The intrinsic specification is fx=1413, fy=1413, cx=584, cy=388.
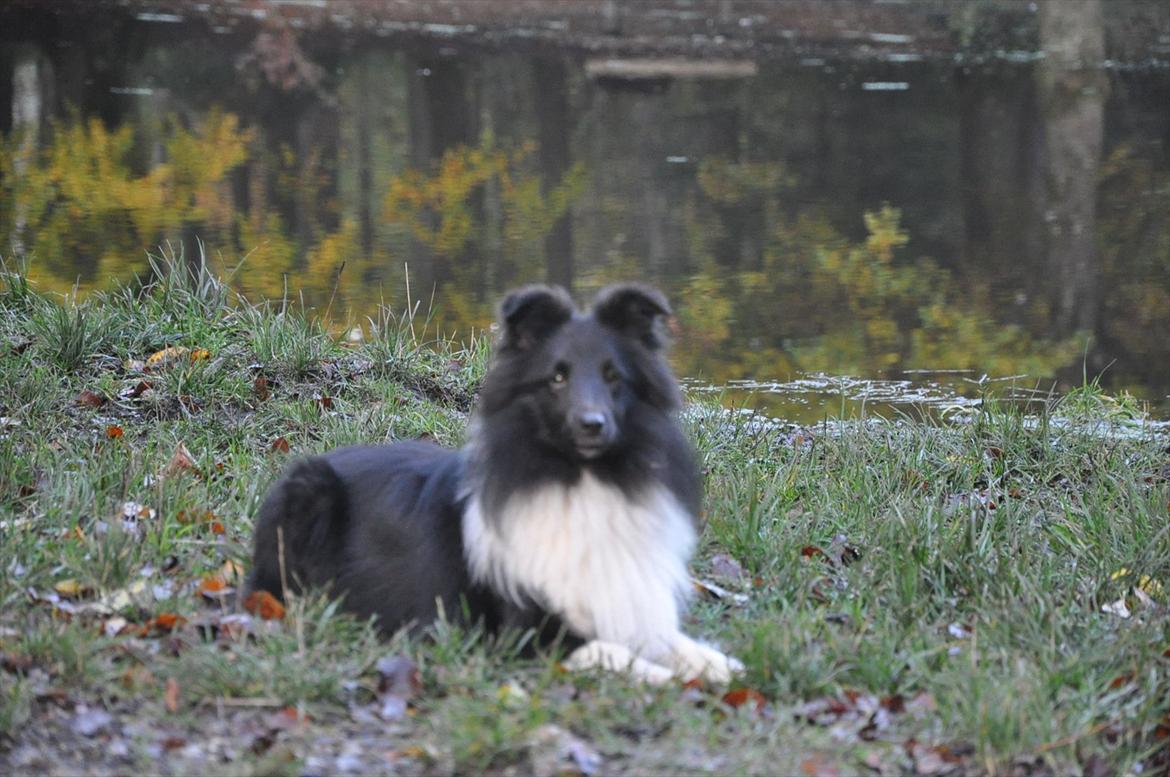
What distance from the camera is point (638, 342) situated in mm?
4883

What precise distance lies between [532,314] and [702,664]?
1341 mm

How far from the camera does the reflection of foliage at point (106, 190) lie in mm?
13523

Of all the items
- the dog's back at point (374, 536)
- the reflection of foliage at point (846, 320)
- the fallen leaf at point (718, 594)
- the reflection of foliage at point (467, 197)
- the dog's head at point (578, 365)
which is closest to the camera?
the dog's head at point (578, 365)

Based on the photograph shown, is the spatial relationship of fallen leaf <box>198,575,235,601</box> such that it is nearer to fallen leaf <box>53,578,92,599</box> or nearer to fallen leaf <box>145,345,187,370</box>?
fallen leaf <box>53,578,92,599</box>

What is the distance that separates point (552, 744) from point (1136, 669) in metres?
2.15

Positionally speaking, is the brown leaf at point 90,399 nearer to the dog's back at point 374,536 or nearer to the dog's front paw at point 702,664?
the dog's back at point 374,536

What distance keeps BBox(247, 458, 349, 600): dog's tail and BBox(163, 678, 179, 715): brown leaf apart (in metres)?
0.76

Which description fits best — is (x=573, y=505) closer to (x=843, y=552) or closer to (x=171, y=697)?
(x=171, y=697)

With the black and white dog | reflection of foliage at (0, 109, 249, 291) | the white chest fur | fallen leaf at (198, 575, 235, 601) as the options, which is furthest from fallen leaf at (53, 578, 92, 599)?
reflection of foliage at (0, 109, 249, 291)

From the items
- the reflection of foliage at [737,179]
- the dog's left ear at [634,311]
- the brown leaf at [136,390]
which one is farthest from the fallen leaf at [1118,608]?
the reflection of foliage at [737,179]

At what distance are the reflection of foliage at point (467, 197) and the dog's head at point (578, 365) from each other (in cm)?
955

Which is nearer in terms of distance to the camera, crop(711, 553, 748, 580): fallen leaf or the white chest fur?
the white chest fur

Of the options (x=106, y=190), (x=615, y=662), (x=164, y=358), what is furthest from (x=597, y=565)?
(x=106, y=190)

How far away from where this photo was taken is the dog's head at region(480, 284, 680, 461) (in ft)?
15.2
